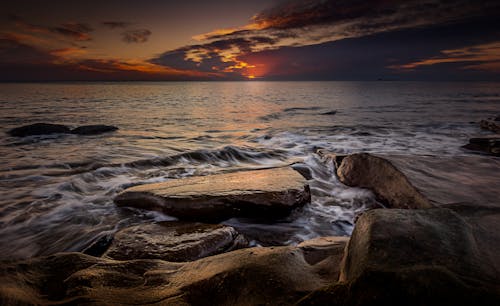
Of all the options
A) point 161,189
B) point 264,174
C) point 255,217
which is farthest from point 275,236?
point 161,189

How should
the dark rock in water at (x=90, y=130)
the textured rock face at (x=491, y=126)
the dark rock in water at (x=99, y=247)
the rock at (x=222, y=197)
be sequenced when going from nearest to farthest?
the dark rock in water at (x=99, y=247)
the rock at (x=222, y=197)
the textured rock face at (x=491, y=126)
the dark rock in water at (x=90, y=130)

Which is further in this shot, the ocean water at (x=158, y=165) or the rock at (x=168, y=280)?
the ocean water at (x=158, y=165)

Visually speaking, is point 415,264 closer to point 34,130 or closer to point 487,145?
point 487,145

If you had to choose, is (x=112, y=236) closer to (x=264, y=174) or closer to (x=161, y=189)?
(x=161, y=189)

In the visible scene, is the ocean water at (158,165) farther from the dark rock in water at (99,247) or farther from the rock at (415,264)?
the rock at (415,264)

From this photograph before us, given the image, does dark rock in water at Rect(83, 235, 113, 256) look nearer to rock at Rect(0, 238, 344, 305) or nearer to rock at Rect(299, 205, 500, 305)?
rock at Rect(0, 238, 344, 305)

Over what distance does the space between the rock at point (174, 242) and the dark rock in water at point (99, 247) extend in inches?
4.6

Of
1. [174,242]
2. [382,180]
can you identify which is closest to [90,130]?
[174,242]

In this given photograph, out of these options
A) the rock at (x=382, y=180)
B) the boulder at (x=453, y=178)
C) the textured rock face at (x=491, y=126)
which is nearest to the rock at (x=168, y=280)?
the rock at (x=382, y=180)

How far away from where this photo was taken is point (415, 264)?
154 centimetres

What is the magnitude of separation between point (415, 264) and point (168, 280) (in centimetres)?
175

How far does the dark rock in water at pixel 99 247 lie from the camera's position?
11.4 ft

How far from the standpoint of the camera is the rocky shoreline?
1.44 meters

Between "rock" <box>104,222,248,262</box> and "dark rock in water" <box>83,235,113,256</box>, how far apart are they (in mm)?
117
